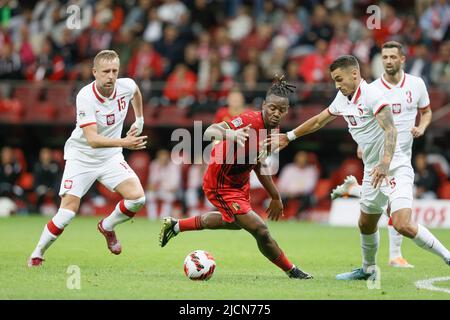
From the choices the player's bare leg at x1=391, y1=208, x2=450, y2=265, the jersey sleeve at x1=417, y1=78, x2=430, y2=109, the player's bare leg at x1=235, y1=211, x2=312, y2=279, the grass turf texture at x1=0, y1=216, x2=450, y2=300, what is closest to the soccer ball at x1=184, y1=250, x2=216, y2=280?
the grass turf texture at x1=0, y1=216, x2=450, y2=300

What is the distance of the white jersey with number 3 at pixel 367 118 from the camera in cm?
909

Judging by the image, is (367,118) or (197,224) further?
(197,224)

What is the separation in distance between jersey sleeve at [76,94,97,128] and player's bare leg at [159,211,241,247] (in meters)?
1.47

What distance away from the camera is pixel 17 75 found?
2130cm

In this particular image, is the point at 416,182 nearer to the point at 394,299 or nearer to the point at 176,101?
the point at 176,101

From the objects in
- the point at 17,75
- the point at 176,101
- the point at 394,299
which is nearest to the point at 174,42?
the point at 176,101

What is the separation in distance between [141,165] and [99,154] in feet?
33.4

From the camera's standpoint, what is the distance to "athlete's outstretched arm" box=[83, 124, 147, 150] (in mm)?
9391

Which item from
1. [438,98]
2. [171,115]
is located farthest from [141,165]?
[438,98]

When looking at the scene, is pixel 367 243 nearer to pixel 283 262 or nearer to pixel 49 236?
pixel 283 262

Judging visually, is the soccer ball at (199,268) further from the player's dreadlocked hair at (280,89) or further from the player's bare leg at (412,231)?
the player's bare leg at (412,231)

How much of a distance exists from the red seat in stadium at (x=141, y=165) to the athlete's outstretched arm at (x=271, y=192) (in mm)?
11138

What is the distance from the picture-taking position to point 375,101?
29.6 ft

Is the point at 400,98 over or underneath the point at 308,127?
over
